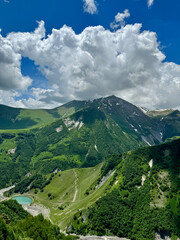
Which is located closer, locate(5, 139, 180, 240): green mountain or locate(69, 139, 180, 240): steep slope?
locate(69, 139, 180, 240): steep slope

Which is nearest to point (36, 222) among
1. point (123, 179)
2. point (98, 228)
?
point (98, 228)

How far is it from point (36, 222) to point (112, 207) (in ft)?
237

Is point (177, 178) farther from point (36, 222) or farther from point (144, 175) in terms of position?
point (36, 222)

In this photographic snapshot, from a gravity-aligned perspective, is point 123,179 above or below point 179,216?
above

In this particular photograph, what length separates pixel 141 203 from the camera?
13600 cm

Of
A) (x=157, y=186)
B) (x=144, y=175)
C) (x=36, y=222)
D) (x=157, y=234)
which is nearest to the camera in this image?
(x=36, y=222)

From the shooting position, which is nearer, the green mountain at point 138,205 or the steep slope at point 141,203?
the steep slope at point 141,203

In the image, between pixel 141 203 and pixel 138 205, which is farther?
pixel 141 203

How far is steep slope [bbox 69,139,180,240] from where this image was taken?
119 meters

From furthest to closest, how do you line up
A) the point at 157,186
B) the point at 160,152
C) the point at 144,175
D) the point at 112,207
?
the point at 160,152
the point at 144,175
the point at 157,186
the point at 112,207

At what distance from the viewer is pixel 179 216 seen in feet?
399

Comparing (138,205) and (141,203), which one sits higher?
(141,203)

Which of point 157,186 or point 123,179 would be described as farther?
point 123,179

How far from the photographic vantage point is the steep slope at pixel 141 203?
4670 inches
